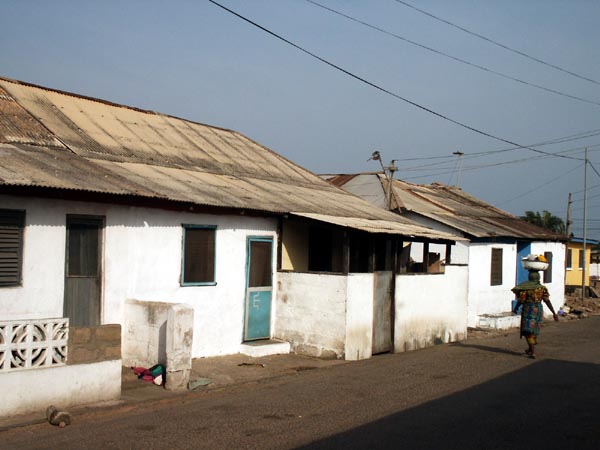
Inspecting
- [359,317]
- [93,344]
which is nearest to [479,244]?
[359,317]

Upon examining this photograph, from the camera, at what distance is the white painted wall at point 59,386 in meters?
7.68

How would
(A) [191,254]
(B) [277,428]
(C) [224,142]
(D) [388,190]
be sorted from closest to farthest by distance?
(B) [277,428], (A) [191,254], (C) [224,142], (D) [388,190]

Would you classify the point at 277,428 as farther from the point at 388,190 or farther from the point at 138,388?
the point at 388,190

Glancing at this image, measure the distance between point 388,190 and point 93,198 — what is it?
48.3 feet

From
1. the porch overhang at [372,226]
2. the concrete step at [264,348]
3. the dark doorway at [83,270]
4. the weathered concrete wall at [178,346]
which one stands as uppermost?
the porch overhang at [372,226]

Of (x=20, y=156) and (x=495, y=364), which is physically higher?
(x=20, y=156)

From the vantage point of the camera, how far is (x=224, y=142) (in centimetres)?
1838

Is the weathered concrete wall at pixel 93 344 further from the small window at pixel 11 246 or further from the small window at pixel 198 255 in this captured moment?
the small window at pixel 198 255

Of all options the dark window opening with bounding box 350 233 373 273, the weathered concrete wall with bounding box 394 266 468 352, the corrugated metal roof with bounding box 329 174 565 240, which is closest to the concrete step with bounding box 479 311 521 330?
the corrugated metal roof with bounding box 329 174 565 240

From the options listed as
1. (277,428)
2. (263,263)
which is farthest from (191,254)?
(277,428)

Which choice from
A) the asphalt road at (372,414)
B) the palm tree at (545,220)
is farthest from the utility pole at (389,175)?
the palm tree at (545,220)

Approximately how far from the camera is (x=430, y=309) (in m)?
15.5

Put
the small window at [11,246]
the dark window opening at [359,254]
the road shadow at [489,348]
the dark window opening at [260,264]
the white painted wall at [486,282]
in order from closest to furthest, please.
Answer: the small window at [11,246] → the dark window opening at [260,264] → the road shadow at [489,348] → the dark window opening at [359,254] → the white painted wall at [486,282]

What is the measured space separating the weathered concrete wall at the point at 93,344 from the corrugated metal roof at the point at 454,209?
46.1 ft
